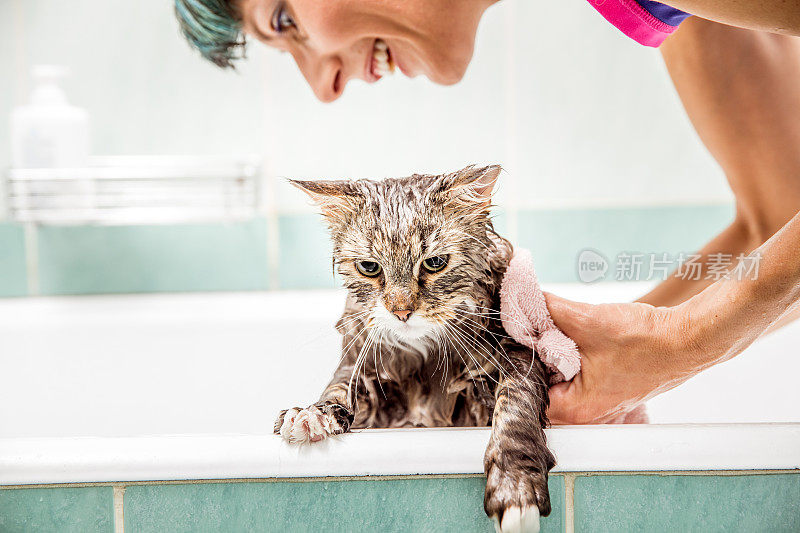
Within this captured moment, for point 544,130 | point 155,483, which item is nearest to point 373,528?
point 155,483

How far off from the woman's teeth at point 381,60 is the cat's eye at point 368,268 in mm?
337

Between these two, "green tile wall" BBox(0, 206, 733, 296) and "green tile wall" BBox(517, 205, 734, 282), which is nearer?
"green tile wall" BBox(517, 205, 734, 282)

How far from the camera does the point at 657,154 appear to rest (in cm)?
153

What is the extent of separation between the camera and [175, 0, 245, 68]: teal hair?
0.90 meters

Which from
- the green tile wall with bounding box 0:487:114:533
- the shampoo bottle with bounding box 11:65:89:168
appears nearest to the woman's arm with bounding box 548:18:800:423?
the green tile wall with bounding box 0:487:114:533

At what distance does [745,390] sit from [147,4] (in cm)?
147

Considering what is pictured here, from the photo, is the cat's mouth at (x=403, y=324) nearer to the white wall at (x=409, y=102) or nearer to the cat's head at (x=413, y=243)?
the cat's head at (x=413, y=243)

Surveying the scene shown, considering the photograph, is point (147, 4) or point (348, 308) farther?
point (147, 4)

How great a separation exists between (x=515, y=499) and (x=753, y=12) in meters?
0.48

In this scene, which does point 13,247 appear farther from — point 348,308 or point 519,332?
point 519,332

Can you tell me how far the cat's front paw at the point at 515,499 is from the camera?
0.60 meters

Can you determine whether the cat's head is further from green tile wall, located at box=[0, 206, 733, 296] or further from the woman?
green tile wall, located at box=[0, 206, 733, 296]

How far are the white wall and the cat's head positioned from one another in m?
0.75

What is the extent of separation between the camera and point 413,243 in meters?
0.71
